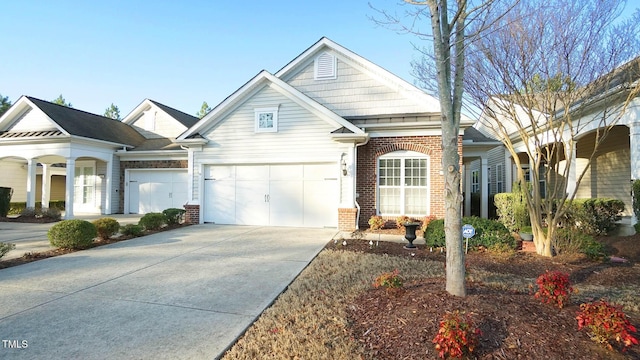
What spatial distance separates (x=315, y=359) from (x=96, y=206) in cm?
1747

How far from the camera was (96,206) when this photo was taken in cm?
1614

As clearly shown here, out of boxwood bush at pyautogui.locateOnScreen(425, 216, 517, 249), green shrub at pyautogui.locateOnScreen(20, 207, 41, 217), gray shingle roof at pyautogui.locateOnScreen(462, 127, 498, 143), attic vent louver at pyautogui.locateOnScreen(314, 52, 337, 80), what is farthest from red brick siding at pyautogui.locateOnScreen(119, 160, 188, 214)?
gray shingle roof at pyautogui.locateOnScreen(462, 127, 498, 143)

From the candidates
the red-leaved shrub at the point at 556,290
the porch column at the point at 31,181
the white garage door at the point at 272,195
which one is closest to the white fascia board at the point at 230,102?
the white garage door at the point at 272,195

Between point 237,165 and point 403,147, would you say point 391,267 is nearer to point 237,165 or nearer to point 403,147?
point 403,147

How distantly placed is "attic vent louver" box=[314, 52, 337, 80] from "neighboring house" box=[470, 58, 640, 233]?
6165mm

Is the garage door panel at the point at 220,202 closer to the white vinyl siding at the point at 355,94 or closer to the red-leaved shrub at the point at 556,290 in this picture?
the white vinyl siding at the point at 355,94

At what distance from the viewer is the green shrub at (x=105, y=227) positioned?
8516mm

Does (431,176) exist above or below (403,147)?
below

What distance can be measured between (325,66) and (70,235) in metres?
10.5

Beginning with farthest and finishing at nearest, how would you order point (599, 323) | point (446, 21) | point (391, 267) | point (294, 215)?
point (294, 215) → point (391, 267) → point (446, 21) → point (599, 323)

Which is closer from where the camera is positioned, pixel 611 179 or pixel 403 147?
pixel 403 147

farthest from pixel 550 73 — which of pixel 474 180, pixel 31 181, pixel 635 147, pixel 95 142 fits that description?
pixel 31 181

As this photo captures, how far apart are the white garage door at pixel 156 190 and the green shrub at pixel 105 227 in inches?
248

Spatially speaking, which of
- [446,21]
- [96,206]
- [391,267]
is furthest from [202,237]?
[96,206]
